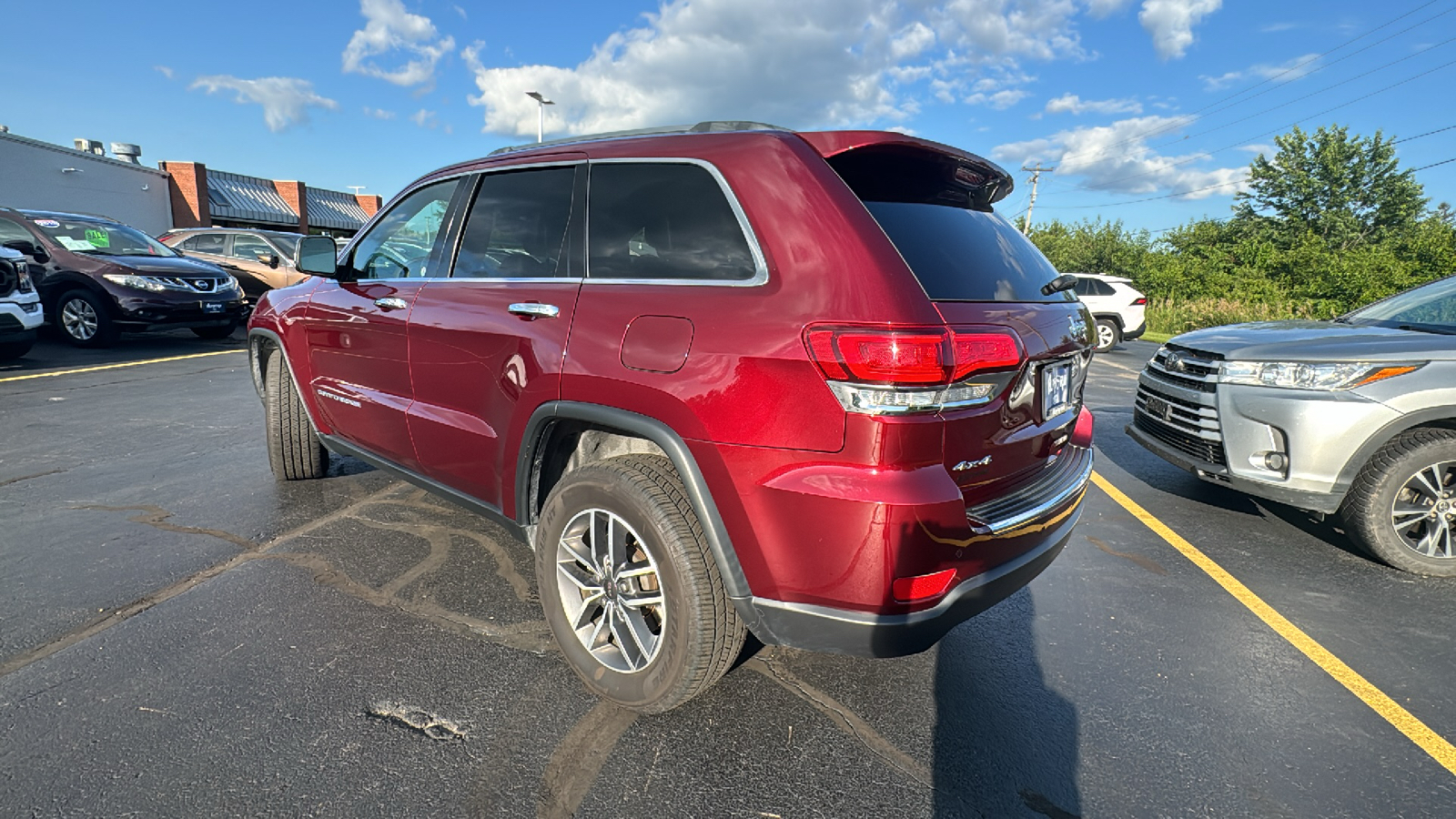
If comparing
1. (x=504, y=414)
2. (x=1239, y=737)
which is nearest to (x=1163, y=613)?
(x=1239, y=737)

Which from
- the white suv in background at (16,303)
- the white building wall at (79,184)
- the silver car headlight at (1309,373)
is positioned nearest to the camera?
the silver car headlight at (1309,373)

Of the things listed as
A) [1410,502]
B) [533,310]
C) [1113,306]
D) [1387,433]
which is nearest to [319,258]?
[533,310]

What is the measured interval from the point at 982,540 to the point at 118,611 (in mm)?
3253

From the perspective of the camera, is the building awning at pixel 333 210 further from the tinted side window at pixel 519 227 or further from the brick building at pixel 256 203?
the tinted side window at pixel 519 227

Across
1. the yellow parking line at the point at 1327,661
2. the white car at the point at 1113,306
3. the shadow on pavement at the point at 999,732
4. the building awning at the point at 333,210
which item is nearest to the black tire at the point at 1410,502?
the yellow parking line at the point at 1327,661

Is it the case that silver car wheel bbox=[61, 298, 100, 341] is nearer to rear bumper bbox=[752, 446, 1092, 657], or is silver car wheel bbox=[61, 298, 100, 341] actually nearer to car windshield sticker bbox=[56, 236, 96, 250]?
car windshield sticker bbox=[56, 236, 96, 250]

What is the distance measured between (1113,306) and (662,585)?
1668 centimetres

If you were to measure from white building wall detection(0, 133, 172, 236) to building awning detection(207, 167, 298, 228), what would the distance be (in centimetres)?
185

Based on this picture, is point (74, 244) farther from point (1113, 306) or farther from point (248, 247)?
point (1113, 306)

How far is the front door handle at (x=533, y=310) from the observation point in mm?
2461

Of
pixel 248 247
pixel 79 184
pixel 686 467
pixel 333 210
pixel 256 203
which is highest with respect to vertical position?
pixel 333 210

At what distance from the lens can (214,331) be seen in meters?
11.5

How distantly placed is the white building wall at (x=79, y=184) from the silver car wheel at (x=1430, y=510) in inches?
1084

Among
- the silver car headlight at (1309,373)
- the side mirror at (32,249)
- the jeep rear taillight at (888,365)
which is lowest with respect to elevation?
the silver car headlight at (1309,373)
